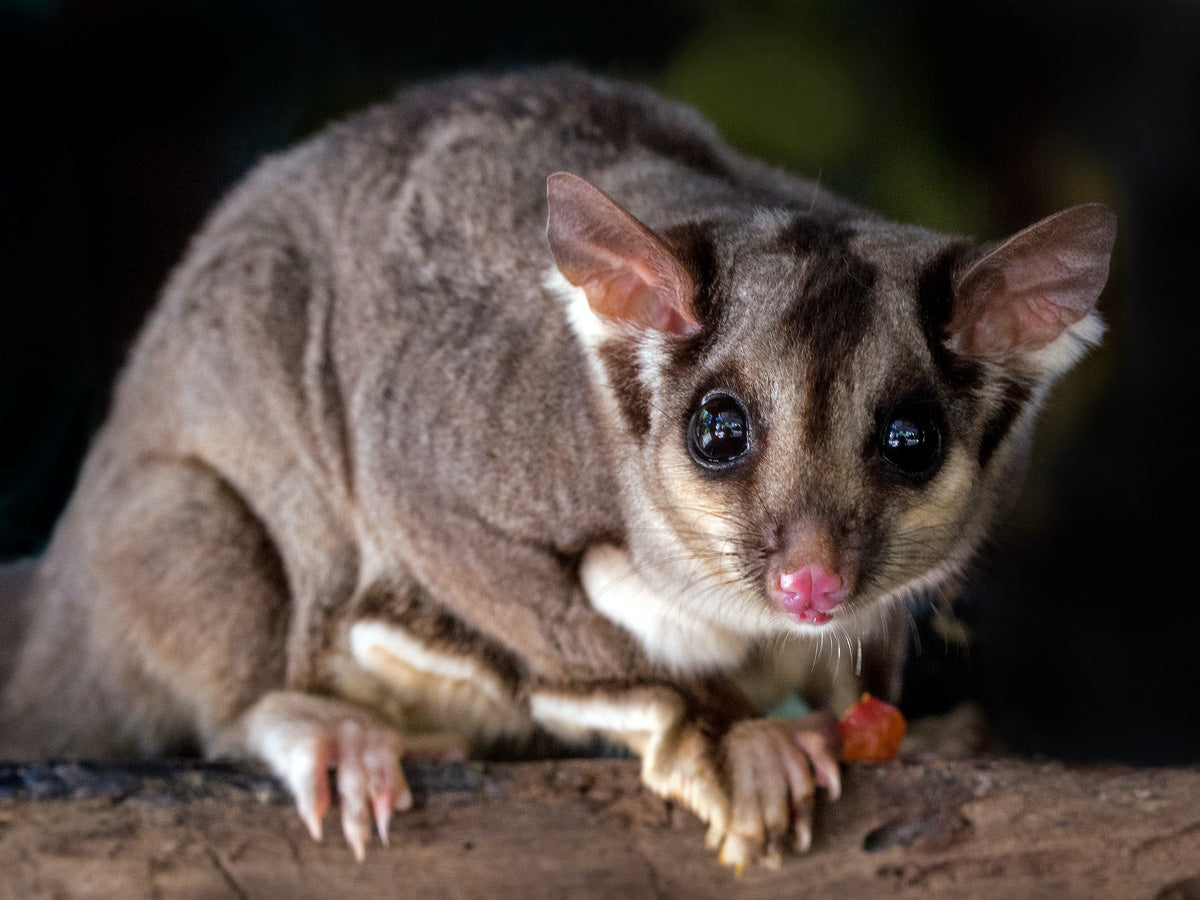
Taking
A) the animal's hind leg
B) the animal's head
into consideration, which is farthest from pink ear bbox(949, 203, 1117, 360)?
the animal's hind leg

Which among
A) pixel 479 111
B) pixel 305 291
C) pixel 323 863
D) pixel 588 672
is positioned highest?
pixel 479 111

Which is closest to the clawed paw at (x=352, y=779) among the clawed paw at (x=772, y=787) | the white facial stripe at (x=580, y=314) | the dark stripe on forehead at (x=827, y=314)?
the clawed paw at (x=772, y=787)

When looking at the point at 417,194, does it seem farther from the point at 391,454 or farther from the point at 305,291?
the point at 391,454

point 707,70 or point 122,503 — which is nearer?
point 122,503

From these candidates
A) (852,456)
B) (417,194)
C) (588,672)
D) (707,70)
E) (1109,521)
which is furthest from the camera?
(707,70)

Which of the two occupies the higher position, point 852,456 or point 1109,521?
point 852,456

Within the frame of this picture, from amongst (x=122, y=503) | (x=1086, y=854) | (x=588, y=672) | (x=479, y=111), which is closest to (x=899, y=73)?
(x=479, y=111)

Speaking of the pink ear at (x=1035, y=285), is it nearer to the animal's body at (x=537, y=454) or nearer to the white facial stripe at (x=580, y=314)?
the animal's body at (x=537, y=454)
